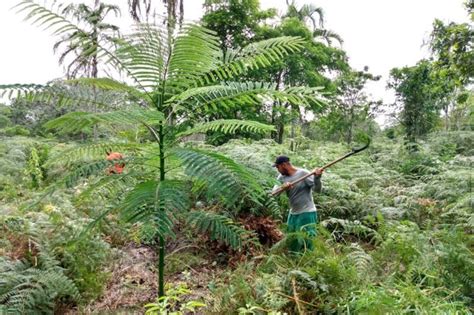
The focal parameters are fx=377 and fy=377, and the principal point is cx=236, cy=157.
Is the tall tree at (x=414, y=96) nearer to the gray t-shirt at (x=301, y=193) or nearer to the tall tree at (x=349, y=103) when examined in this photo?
the tall tree at (x=349, y=103)

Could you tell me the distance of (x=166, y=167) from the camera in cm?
187

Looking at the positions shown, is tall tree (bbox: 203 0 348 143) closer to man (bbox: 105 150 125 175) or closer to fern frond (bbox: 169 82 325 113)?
man (bbox: 105 150 125 175)

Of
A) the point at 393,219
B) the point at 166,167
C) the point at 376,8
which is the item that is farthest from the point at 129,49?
the point at 376,8

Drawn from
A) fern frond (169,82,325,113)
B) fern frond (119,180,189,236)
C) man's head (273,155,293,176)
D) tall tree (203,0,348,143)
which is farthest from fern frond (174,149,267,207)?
tall tree (203,0,348,143)

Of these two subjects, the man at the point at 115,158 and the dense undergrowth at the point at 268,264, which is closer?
the man at the point at 115,158

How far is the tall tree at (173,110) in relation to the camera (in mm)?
1451

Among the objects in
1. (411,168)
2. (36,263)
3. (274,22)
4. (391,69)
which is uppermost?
(274,22)

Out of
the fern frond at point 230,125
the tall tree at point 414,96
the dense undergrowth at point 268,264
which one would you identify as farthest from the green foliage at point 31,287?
the tall tree at point 414,96

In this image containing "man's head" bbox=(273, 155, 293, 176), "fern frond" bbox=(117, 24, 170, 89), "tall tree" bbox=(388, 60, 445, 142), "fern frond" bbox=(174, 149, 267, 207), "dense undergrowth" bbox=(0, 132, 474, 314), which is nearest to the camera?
"fern frond" bbox=(174, 149, 267, 207)

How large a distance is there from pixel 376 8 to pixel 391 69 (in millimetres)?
2095

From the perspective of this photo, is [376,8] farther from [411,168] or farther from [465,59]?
[465,59]

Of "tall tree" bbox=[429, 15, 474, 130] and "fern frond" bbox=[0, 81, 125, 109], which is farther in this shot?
"tall tree" bbox=[429, 15, 474, 130]

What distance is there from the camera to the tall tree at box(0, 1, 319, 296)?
4.76 feet

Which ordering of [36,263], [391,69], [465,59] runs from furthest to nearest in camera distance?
[391,69] → [465,59] → [36,263]
